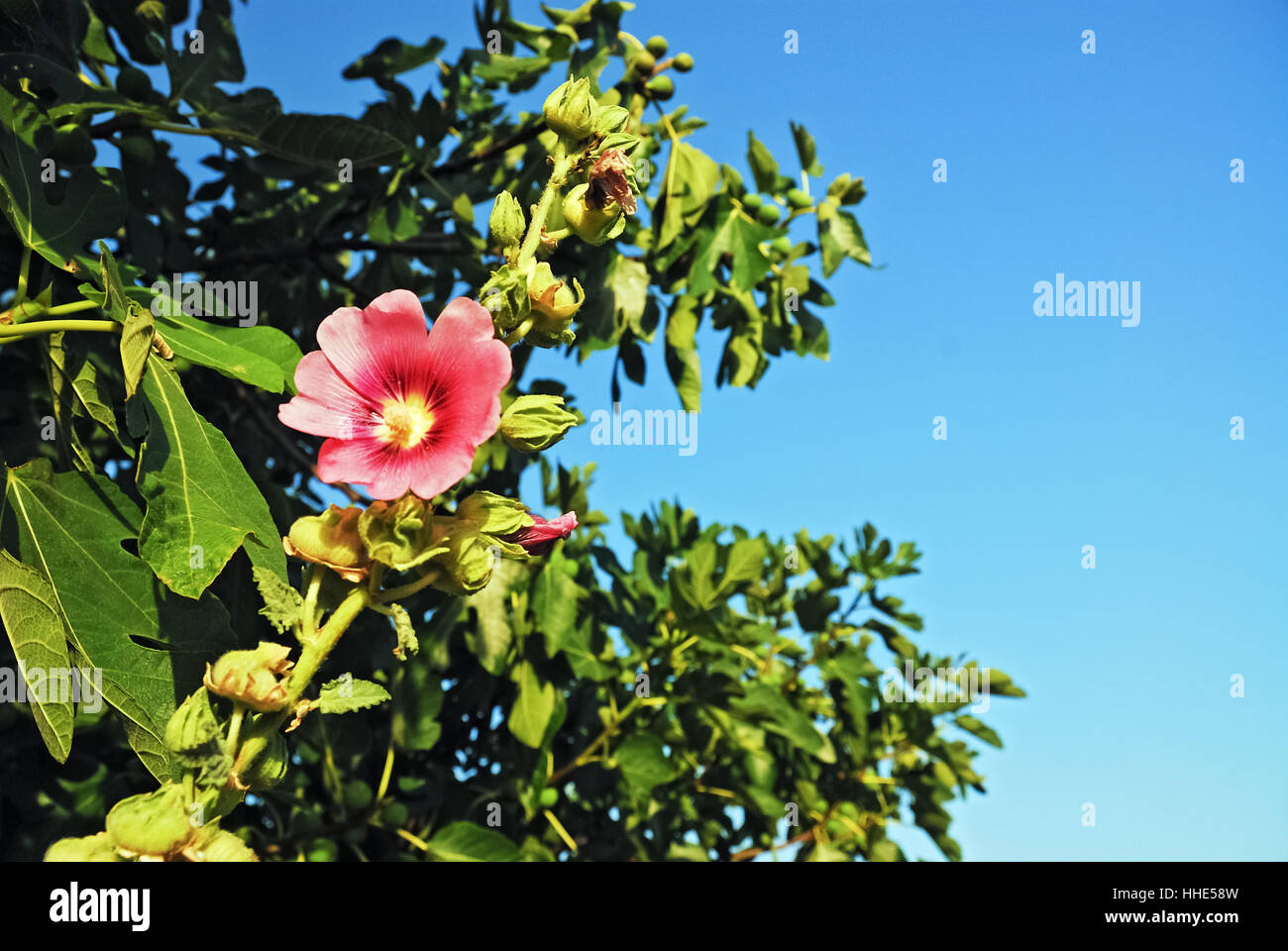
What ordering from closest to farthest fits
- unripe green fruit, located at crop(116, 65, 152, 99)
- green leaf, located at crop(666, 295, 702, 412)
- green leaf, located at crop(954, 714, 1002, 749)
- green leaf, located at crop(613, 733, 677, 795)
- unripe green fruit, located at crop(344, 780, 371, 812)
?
unripe green fruit, located at crop(116, 65, 152, 99), unripe green fruit, located at crop(344, 780, 371, 812), green leaf, located at crop(666, 295, 702, 412), green leaf, located at crop(613, 733, 677, 795), green leaf, located at crop(954, 714, 1002, 749)

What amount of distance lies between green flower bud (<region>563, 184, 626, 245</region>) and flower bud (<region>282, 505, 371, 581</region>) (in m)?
0.37

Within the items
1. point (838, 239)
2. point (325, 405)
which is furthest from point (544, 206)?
point (838, 239)

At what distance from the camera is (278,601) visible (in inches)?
29.4

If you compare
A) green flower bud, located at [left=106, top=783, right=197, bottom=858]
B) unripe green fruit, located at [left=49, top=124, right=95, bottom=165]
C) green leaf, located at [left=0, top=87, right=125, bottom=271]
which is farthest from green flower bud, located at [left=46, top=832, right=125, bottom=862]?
unripe green fruit, located at [left=49, top=124, right=95, bottom=165]

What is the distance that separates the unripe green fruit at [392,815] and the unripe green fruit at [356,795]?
57 mm

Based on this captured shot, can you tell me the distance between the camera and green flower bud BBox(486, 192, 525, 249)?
862 mm

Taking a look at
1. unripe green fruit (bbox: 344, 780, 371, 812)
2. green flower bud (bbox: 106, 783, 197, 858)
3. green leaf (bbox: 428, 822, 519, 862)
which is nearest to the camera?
green flower bud (bbox: 106, 783, 197, 858)

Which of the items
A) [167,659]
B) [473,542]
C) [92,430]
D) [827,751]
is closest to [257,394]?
[92,430]

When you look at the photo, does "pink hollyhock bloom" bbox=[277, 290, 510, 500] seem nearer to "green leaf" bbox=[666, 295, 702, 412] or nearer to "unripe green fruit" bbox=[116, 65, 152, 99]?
"unripe green fruit" bbox=[116, 65, 152, 99]

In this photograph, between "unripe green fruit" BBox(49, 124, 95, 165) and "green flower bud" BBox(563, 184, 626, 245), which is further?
"unripe green fruit" BBox(49, 124, 95, 165)

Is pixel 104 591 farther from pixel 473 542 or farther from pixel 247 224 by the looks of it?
pixel 247 224

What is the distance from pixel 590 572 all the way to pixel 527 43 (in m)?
A: 1.62

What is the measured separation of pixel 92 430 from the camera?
84.5 inches
